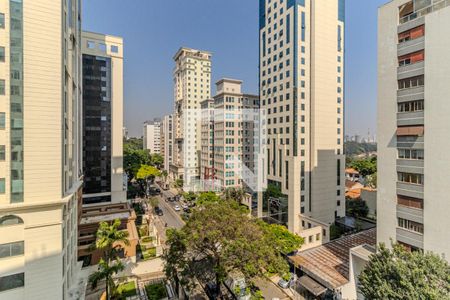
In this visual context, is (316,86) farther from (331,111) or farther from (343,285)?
(343,285)

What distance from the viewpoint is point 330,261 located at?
699 inches

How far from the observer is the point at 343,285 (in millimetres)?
14820

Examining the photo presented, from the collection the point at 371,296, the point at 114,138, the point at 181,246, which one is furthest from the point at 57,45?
the point at 371,296

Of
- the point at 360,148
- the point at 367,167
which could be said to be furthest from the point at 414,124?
the point at 360,148

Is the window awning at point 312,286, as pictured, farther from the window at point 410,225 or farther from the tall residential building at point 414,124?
the window at point 410,225

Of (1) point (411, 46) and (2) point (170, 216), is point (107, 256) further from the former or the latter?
(1) point (411, 46)

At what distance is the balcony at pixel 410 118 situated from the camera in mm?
11867

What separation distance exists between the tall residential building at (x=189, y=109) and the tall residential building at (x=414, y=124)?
132 feet

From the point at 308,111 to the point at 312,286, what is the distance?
65.9ft

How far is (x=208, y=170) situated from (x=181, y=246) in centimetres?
3280

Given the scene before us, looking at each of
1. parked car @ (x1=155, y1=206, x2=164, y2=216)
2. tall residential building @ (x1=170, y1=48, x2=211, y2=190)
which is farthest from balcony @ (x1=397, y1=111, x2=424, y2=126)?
tall residential building @ (x1=170, y1=48, x2=211, y2=190)

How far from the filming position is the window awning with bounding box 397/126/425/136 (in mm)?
11789

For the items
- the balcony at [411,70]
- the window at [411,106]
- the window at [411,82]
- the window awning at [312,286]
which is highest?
the balcony at [411,70]

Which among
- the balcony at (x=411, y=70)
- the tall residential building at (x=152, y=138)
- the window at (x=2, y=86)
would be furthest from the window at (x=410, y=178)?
the tall residential building at (x=152, y=138)
